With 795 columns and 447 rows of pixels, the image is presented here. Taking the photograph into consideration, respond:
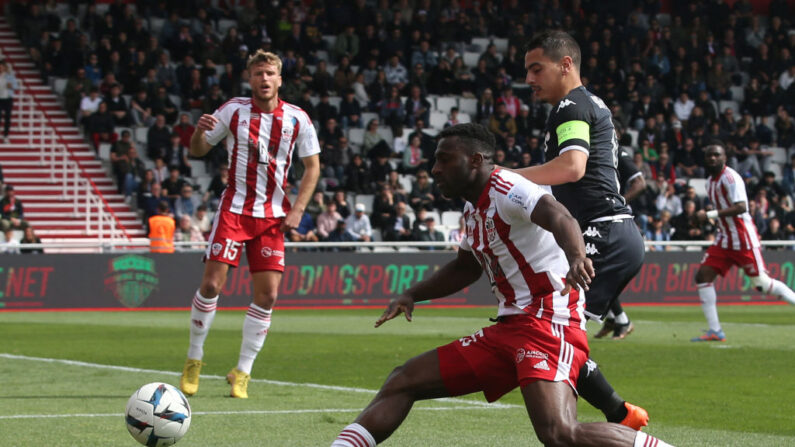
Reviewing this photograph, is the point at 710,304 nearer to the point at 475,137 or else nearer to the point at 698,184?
the point at 475,137

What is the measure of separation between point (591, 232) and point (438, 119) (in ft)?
74.6

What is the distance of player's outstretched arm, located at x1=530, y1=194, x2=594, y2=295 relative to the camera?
476 centimetres

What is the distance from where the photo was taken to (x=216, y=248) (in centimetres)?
935

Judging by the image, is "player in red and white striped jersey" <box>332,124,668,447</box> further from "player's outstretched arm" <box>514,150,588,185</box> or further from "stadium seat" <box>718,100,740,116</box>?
"stadium seat" <box>718,100,740,116</box>

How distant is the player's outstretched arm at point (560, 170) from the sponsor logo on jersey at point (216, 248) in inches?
140

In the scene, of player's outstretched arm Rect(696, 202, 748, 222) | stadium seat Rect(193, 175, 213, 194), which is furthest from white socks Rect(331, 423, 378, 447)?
stadium seat Rect(193, 175, 213, 194)

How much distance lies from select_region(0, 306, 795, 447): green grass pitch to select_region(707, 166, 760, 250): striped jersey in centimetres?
115

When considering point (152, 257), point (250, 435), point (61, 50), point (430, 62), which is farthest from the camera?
point (430, 62)

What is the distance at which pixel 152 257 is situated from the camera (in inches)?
866

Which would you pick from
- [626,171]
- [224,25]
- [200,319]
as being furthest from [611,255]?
[224,25]

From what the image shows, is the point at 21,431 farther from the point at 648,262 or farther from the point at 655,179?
the point at 655,179

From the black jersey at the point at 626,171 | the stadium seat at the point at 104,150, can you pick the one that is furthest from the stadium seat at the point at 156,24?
the black jersey at the point at 626,171

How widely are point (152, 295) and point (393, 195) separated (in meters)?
5.64

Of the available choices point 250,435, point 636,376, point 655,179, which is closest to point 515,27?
point 655,179
